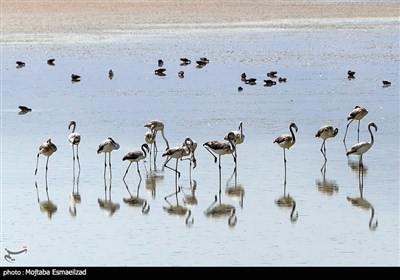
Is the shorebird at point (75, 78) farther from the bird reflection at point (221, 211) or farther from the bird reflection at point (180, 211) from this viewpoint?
the bird reflection at point (221, 211)

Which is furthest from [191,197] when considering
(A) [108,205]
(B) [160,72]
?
(B) [160,72]

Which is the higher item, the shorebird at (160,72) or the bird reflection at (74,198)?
the shorebird at (160,72)

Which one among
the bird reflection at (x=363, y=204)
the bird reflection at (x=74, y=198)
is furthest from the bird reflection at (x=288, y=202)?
the bird reflection at (x=74, y=198)

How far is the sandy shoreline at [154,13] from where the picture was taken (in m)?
46.9

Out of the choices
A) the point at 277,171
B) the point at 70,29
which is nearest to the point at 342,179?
the point at 277,171

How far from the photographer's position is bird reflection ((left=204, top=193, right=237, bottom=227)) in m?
14.5

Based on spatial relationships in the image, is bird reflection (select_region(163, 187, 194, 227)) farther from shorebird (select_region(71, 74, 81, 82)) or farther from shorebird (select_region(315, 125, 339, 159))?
shorebird (select_region(71, 74, 81, 82))

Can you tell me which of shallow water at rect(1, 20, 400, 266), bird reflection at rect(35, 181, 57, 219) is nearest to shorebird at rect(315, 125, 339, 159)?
shallow water at rect(1, 20, 400, 266)

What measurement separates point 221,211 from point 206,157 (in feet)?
12.1

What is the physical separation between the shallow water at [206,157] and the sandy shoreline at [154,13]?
10028 millimetres

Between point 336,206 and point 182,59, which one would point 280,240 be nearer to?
point 336,206

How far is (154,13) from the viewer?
171ft

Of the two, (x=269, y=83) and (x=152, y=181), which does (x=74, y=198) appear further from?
(x=269, y=83)
